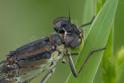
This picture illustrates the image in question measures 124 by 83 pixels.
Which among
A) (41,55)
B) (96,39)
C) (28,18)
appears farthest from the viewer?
(28,18)

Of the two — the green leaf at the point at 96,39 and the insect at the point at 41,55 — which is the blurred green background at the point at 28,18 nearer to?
the insect at the point at 41,55

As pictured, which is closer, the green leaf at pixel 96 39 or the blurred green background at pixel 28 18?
the green leaf at pixel 96 39

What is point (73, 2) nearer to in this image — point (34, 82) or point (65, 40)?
point (34, 82)

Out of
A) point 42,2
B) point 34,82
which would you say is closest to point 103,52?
point 34,82

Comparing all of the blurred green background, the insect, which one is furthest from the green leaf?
the blurred green background

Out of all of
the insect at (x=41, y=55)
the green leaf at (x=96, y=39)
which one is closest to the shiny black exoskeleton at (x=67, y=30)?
the insect at (x=41, y=55)

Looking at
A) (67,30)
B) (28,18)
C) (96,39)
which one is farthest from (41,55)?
(28,18)

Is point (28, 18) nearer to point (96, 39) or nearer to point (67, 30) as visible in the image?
point (67, 30)
